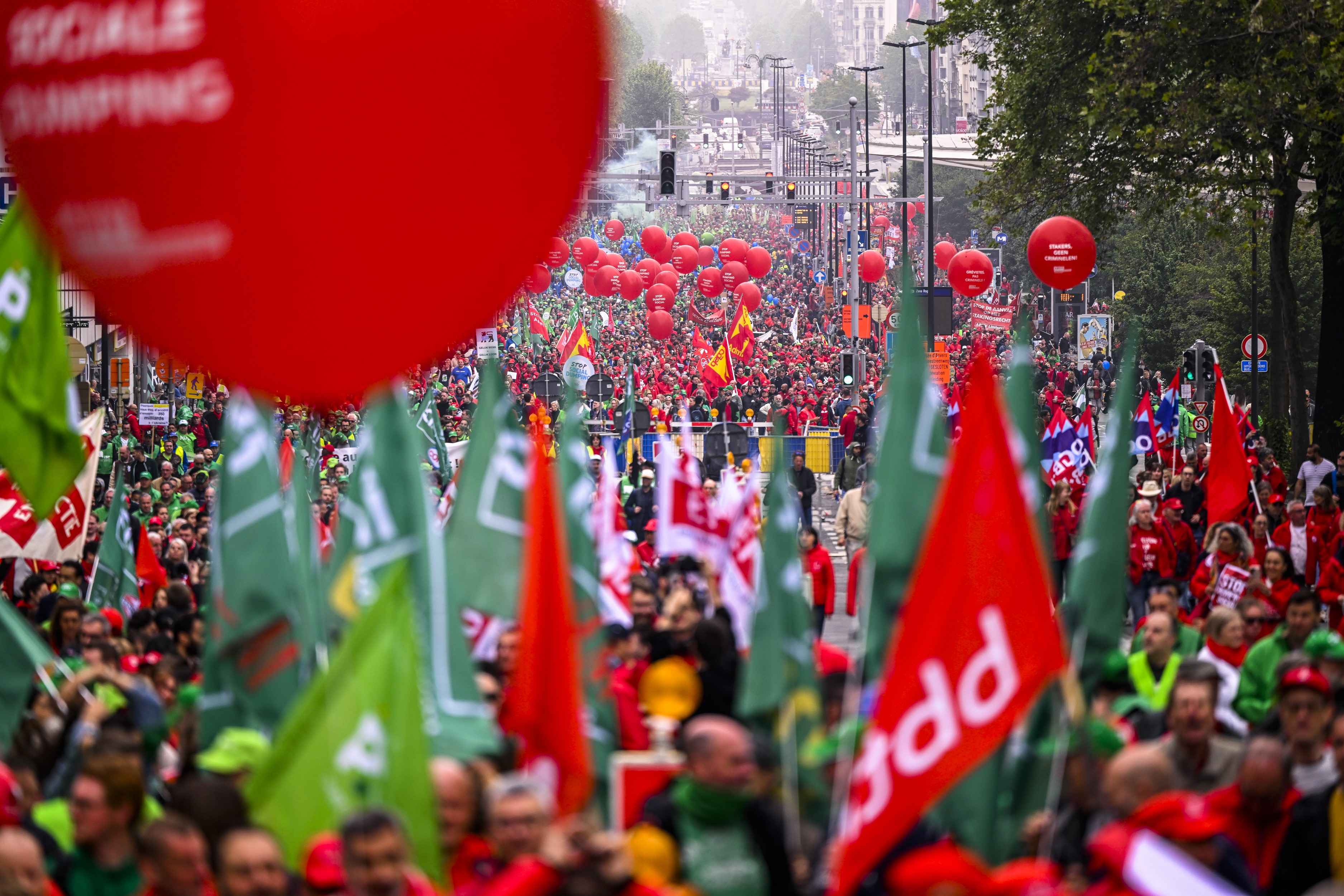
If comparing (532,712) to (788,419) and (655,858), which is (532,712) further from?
(788,419)

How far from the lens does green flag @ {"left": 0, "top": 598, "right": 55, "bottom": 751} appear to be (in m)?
7.09

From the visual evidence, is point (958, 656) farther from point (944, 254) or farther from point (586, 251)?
point (586, 251)

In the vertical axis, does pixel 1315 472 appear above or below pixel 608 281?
above

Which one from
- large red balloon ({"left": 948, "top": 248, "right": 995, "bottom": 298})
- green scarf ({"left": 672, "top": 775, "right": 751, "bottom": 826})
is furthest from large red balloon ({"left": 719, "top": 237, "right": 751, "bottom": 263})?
green scarf ({"left": 672, "top": 775, "right": 751, "bottom": 826})

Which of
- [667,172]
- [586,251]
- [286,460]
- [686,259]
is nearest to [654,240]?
[586,251]

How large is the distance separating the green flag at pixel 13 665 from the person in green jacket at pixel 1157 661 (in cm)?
414

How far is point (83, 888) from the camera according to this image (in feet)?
17.2

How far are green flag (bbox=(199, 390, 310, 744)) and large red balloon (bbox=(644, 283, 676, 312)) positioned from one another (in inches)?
1779

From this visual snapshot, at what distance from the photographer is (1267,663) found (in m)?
8.48

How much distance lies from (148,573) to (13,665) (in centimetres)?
628

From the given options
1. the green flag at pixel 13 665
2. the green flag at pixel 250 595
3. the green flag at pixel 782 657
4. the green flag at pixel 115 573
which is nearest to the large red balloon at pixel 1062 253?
the green flag at pixel 115 573

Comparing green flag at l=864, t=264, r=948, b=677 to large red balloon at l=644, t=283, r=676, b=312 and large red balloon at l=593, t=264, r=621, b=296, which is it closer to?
large red balloon at l=644, t=283, r=676, b=312

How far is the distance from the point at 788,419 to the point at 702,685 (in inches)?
1021

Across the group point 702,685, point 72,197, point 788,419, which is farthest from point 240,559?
point 788,419
